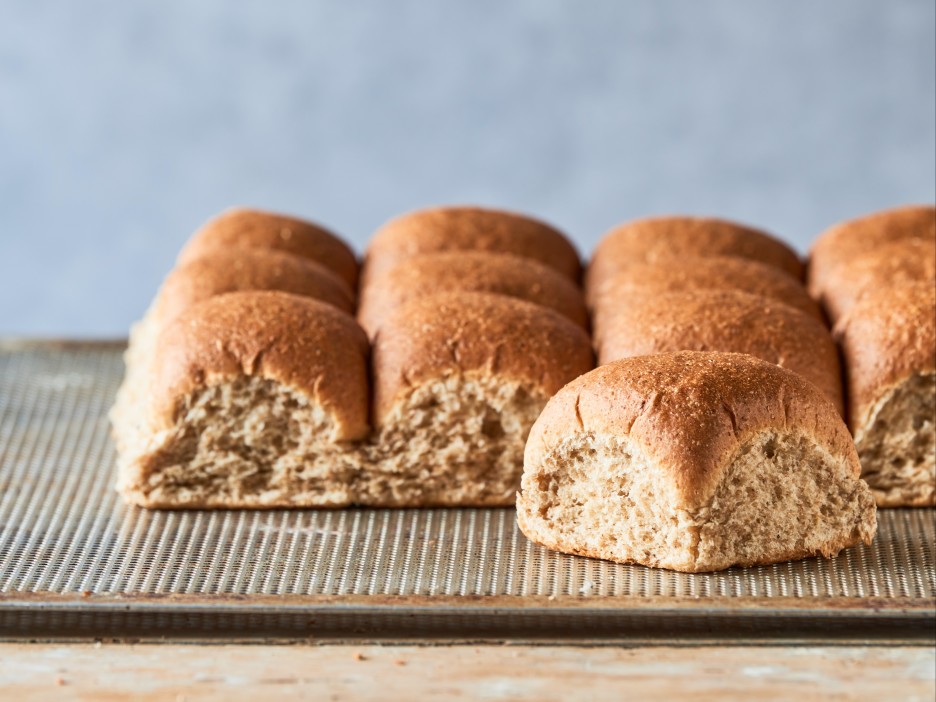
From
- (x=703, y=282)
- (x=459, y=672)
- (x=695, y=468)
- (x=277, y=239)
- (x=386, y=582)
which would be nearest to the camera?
(x=459, y=672)

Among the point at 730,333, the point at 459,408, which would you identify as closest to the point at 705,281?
the point at 730,333

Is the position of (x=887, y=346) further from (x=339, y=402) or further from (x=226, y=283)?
(x=226, y=283)

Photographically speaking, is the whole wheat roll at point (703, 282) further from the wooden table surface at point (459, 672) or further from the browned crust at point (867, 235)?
the wooden table surface at point (459, 672)

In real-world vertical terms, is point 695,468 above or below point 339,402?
below

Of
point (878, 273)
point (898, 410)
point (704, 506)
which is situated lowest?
point (704, 506)

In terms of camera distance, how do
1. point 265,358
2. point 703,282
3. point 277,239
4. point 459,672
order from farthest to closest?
point 277,239 → point 703,282 → point 265,358 → point 459,672

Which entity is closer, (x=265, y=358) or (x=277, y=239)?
(x=265, y=358)

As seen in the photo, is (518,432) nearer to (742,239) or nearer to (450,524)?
(450,524)

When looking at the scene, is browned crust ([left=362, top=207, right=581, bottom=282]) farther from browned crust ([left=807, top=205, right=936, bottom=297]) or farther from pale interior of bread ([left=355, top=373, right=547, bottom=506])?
pale interior of bread ([left=355, top=373, right=547, bottom=506])
